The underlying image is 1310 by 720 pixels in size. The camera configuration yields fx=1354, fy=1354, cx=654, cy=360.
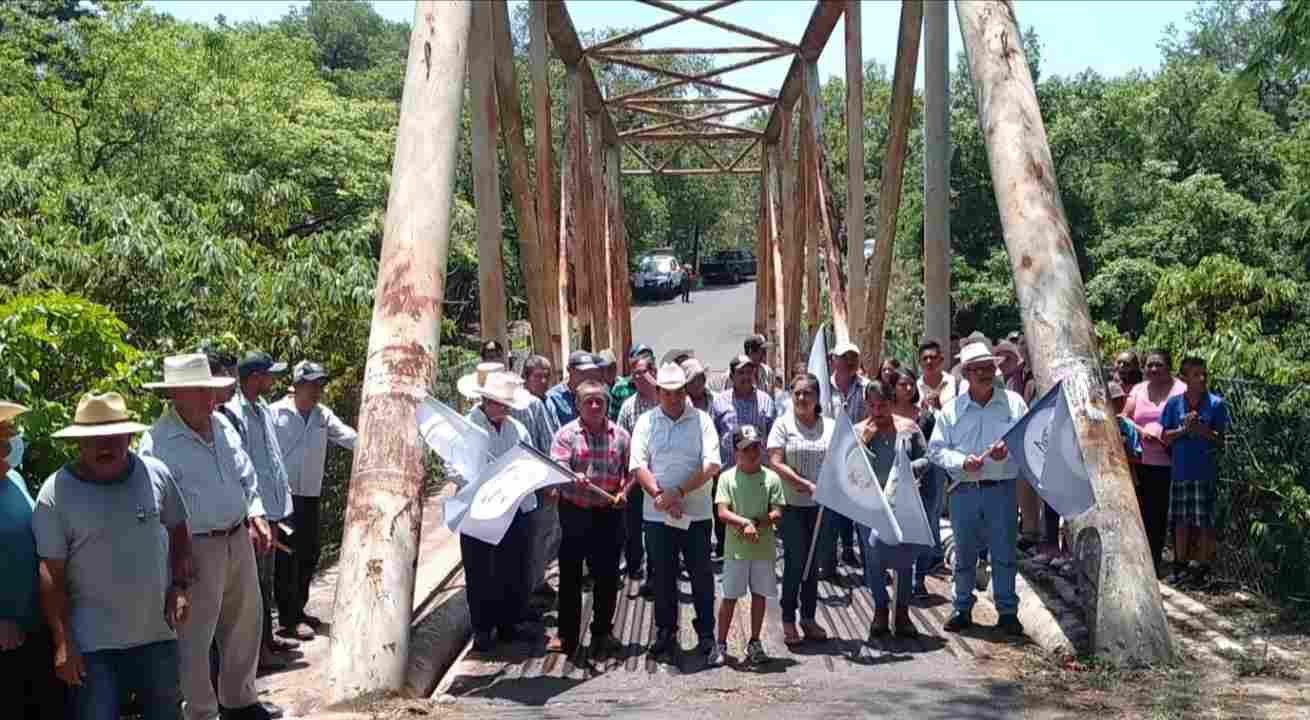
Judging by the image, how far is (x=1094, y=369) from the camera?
24.4ft

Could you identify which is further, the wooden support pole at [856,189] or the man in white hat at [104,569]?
the wooden support pole at [856,189]

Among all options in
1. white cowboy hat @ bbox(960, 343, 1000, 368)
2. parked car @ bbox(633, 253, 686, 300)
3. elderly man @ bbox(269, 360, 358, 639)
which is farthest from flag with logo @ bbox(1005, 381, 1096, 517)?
parked car @ bbox(633, 253, 686, 300)

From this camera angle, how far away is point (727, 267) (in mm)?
62312

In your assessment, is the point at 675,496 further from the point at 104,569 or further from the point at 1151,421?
the point at 1151,421

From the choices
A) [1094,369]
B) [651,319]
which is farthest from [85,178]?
[651,319]

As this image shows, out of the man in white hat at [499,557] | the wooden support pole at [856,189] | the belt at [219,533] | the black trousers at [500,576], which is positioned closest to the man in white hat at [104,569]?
the belt at [219,533]

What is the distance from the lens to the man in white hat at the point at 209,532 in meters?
5.73

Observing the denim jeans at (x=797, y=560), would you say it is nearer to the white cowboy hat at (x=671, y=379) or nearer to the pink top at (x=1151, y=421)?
the white cowboy hat at (x=671, y=379)

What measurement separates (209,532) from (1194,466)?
632cm

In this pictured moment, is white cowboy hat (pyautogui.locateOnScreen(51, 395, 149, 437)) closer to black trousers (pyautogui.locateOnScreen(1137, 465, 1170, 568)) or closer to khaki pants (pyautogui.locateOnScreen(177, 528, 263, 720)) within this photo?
khaki pants (pyautogui.locateOnScreen(177, 528, 263, 720))

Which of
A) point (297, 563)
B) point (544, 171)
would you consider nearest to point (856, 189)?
point (544, 171)

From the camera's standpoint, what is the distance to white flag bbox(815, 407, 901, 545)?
299 inches

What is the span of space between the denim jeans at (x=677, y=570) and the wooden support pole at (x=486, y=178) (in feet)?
14.3

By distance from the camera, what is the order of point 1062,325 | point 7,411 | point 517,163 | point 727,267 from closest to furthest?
point 7,411, point 1062,325, point 517,163, point 727,267
